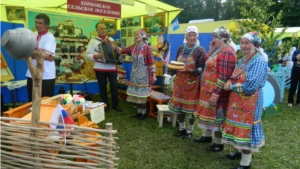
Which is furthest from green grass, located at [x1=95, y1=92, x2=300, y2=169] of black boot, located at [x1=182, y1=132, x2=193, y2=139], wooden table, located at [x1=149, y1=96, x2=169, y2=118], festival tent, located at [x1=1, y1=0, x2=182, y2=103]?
festival tent, located at [x1=1, y1=0, x2=182, y2=103]

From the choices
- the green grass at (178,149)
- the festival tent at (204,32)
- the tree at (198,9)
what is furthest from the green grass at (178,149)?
the tree at (198,9)

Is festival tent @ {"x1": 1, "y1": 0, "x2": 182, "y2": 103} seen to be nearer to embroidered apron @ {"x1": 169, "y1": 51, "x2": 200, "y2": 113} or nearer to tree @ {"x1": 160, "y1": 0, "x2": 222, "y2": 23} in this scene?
embroidered apron @ {"x1": 169, "y1": 51, "x2": 200, "y2": 113}

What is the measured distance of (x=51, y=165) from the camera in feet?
5.35

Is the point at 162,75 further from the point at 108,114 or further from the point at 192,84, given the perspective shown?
the point at 192,84

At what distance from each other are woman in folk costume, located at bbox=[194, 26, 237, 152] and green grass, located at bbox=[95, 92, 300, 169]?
0.34m

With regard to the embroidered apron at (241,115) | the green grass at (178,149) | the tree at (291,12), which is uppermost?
the tree at (291,12)

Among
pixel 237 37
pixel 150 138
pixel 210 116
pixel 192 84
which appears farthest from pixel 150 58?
pixel 237 37

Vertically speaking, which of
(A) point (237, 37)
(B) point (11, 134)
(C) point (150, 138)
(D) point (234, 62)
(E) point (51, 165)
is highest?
(A) point (237, 37)

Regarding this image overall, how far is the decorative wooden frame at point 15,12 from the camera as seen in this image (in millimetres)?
4820

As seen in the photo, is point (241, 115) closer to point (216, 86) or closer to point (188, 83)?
point (216, 86)

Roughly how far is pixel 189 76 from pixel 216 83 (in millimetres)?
694

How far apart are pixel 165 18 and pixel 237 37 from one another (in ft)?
8.28

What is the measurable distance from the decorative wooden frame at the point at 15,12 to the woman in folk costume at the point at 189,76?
359 centimetres

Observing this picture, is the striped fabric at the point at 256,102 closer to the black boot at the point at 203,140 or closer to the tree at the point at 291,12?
the black boot at the point at 203,140
